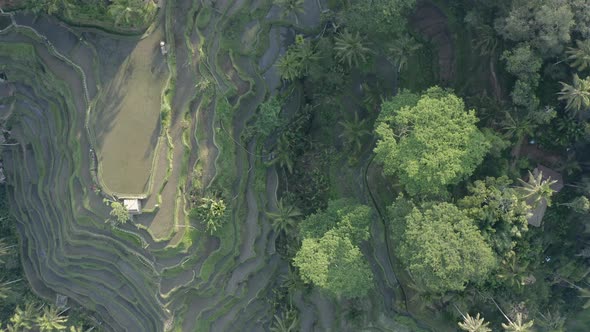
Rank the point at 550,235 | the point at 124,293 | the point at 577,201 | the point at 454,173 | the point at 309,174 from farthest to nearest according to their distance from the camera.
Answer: the point at 124,293
the point at 309,174
the point at 550,235
the point at 577,201
the point at 454,173

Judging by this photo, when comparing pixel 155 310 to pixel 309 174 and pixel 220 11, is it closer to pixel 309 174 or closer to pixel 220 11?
pixel 309 174

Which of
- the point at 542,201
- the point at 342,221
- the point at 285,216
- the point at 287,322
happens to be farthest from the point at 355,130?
the point at 287,322

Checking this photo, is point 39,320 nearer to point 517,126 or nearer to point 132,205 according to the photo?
point 132,205

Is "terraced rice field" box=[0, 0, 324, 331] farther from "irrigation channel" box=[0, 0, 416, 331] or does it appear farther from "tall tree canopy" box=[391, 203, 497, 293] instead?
"tall tree canopy" box=[391, 203, 497, 293]

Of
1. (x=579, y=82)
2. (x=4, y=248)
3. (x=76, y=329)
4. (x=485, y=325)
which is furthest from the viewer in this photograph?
(x=4, y=248)

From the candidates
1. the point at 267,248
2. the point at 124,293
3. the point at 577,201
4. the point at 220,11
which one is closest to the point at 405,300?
the point at 267,248

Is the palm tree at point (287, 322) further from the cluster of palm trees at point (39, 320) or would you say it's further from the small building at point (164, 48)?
the small building at point (164, 48)

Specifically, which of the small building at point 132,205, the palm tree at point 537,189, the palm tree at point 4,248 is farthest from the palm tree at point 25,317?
the palm tree at point 537,189
